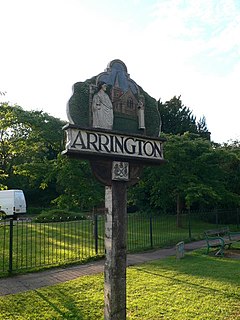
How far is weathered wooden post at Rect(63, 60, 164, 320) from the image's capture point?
3.82m

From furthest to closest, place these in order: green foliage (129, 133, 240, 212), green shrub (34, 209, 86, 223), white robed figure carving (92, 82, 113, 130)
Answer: green shrub (34, 209, 86, 223) < green foliage (129, 133, 240, 212) < white robed figure carving (92, 82, 113, 130)

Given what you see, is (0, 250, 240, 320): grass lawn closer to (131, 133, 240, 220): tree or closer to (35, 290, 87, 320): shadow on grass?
(35, 290, 87, 320): shadow on grass

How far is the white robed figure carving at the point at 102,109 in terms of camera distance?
13.0 feet

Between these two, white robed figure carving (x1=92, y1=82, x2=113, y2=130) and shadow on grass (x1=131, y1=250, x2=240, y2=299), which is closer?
white robed figure carving (x1=92, y1=82, x2=113, y2=130)

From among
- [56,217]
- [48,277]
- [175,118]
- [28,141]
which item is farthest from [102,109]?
[175,118]

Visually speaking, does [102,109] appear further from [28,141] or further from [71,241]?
[71,241]

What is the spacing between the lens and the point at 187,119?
35.3m

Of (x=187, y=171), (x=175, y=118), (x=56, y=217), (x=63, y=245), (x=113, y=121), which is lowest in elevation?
(x=63, y=245)

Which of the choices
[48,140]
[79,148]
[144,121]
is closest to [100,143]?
[79,148]

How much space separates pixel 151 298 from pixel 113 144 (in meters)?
3.79

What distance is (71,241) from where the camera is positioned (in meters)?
14.0

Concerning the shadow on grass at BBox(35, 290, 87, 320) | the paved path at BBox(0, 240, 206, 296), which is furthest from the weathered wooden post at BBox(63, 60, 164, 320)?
the paved path at BBox(0, 240, 206, 296)

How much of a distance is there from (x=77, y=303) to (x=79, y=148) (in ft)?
12.3

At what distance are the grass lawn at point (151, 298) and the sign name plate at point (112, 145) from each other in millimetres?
2904
